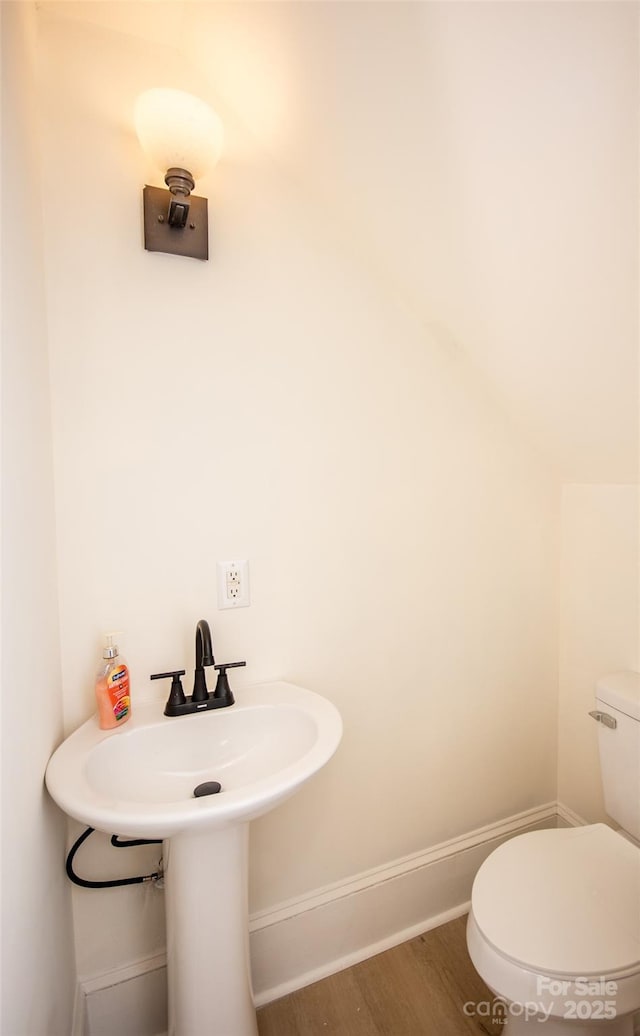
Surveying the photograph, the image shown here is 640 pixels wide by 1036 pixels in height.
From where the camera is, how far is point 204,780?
1071 millimetres

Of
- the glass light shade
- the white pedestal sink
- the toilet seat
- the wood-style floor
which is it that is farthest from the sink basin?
the glass light shade

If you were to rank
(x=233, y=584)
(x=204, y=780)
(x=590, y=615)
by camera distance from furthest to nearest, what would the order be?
(x=590, y=615), (x=233, y=584), (x=204, y=780)

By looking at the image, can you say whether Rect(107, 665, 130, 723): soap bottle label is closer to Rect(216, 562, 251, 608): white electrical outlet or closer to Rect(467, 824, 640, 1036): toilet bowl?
Rect(216, 562, 251, 608): white electrical outlet

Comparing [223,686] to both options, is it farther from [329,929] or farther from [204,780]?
[329,929]

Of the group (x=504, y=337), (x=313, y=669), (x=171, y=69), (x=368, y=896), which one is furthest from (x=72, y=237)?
(x=368, y=896)

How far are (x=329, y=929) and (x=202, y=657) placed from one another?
0.96 metres

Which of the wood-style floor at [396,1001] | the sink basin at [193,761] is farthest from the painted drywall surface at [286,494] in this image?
the wood-style floor at [396,1001]

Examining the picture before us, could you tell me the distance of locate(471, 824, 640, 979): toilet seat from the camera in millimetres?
941

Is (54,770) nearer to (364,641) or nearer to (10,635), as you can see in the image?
(10,635)

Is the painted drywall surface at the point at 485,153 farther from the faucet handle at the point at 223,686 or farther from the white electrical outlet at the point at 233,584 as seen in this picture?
the faucet handle at the point at 223,686

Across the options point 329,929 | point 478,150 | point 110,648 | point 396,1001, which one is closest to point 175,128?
point 478,150

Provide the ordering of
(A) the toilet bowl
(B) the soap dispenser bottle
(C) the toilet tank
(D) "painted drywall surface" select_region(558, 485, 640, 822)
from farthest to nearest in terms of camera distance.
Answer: (D) "painted drywall surface" select_region(558, 485, 640, 822), (C) the toilet tank, (B) the soap dispenser bottle, (A) the toilet bowl

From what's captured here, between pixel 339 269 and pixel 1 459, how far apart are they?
989mm

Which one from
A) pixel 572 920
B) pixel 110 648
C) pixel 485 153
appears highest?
pixel 485 153
